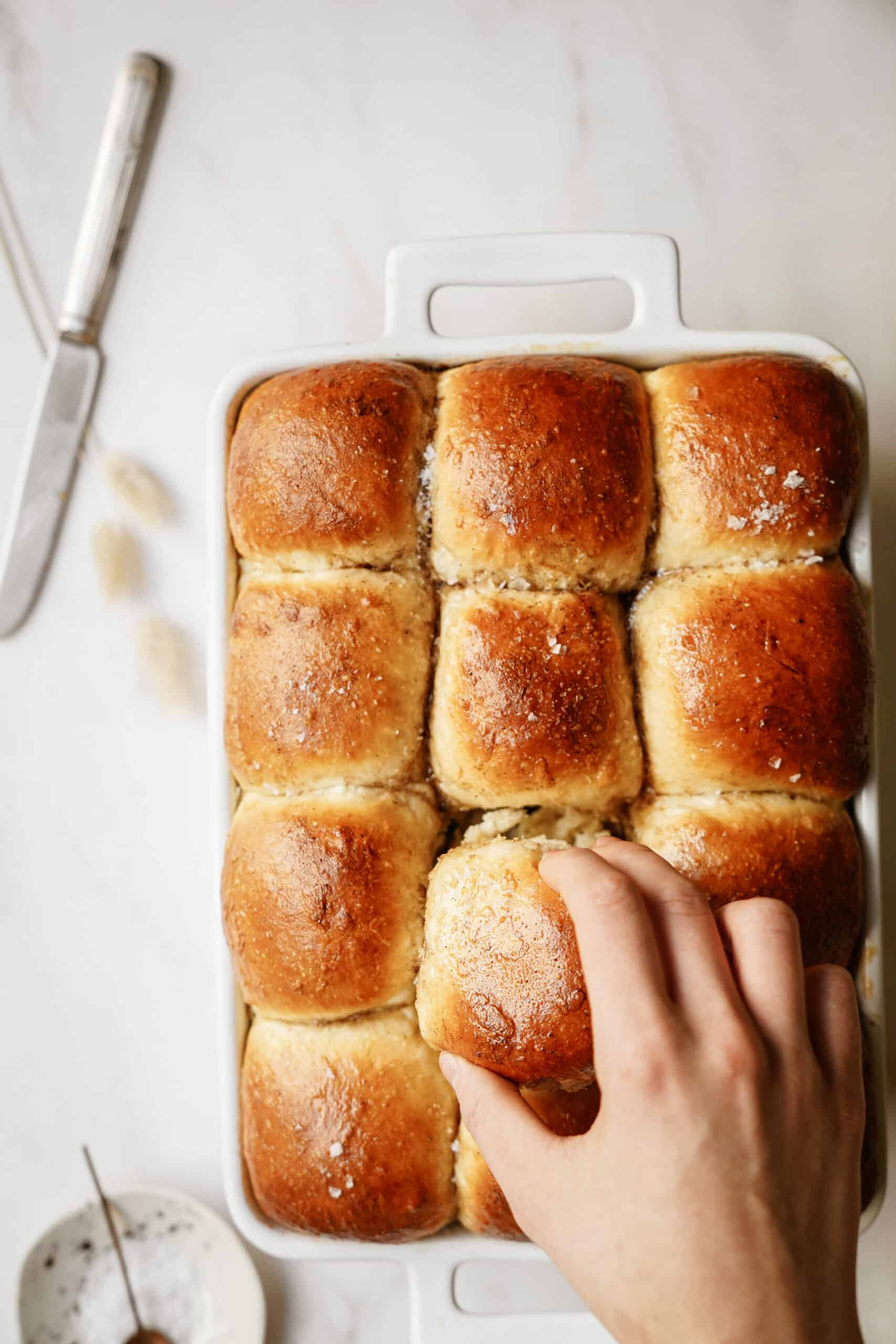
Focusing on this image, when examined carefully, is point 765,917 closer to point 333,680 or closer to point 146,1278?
point 333,680

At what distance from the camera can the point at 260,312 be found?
1501 millimetres

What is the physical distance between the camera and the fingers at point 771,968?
0.88m

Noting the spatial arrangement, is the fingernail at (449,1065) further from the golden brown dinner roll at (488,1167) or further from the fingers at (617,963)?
the fingers at (617,963)

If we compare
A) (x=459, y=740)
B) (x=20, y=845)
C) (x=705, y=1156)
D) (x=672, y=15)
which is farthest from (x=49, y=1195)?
(x=672, y=15)

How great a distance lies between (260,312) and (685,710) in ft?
2.75

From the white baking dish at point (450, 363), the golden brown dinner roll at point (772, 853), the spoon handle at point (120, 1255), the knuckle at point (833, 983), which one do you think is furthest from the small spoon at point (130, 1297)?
the knuckle at point (833, 983)

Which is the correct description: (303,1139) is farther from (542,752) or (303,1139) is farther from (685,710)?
(685,710)

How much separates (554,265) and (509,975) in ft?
2.49

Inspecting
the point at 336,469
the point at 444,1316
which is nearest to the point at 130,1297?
the point at 444,1316

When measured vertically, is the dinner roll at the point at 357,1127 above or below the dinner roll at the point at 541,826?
below

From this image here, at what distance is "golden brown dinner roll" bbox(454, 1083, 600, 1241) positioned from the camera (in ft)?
3.51

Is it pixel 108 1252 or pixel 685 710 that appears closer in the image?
pixel 685 710

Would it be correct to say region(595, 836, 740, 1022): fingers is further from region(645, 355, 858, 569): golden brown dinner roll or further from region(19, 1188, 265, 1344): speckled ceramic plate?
region(19, 1188, 265, 1344): speckled ceramic plate

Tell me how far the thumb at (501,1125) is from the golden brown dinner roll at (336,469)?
0.52 meters
